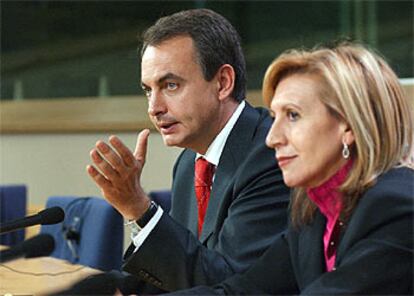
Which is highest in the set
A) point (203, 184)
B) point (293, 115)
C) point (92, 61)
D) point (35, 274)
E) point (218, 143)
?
point (293, 115)

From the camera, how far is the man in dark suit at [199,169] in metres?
1.91

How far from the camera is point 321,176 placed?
1.51 m

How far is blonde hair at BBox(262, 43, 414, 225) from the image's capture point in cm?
144

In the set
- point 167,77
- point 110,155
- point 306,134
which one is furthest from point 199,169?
point 306,134

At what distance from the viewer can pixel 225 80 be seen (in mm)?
2293

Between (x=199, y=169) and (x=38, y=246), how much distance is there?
1.69 ft

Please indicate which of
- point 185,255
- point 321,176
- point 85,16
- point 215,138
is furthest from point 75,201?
point 85,16

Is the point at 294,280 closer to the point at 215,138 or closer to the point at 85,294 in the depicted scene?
the point at 85,294

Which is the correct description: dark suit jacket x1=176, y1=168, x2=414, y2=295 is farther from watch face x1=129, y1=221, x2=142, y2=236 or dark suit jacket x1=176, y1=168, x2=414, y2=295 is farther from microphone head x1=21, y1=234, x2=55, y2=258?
microphone head x1=21, y1=234, x2=55, y2=258

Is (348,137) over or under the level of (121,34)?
over

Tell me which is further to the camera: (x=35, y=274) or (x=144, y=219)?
(x=35, y=274)

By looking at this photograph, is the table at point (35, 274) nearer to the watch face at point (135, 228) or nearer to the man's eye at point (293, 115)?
the watch face at point (135, 228)

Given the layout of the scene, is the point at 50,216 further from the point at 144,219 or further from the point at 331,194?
the point at 331,194

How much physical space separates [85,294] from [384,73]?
600mm
